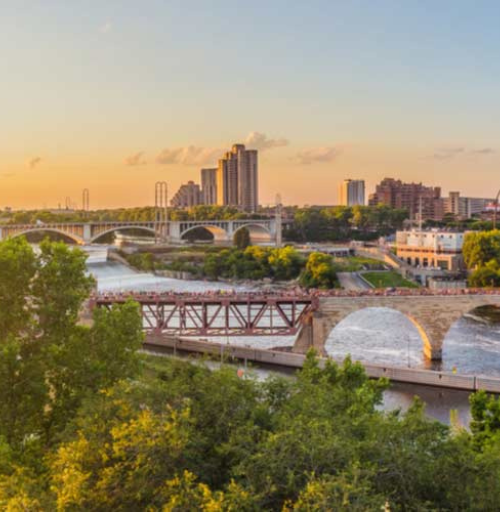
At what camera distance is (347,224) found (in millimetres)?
135000

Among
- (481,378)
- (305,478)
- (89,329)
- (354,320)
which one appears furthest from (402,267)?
(305,478)

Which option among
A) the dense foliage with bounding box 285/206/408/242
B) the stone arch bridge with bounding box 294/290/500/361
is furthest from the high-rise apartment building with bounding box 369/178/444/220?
the stone arch bridge with bounding box 294/290/500/361

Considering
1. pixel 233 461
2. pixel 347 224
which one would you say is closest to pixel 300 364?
pixel 233 461

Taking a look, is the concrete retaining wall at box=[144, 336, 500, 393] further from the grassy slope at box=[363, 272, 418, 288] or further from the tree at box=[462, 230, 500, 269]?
the tree at box=[462, 230, 500, 269]

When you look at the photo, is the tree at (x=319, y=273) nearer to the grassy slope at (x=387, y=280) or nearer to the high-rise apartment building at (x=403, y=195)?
the grassy slope at (x=387, y=280)

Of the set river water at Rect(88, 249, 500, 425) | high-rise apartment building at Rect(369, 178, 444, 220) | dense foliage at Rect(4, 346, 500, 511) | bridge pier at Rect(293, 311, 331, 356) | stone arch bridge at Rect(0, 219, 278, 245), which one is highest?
high-rise apartment building at Rect(369, 178, 444, 220)

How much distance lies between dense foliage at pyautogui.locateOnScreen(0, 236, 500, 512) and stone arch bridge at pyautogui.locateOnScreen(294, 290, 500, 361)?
967 inches

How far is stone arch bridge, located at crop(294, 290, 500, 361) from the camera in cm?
4284

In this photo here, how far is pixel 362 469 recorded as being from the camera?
12.0 meters

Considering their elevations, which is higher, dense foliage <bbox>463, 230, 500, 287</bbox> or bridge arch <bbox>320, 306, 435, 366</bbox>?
dense foliage <bbox>463, 230, 500, 287</bbox>

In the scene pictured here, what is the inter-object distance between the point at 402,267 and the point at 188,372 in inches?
2761

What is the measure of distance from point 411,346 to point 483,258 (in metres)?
32.3

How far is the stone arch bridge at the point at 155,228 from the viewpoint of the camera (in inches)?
4002

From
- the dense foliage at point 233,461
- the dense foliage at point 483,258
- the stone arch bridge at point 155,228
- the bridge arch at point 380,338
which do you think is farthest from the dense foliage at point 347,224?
the dense foliage at point 233,461
